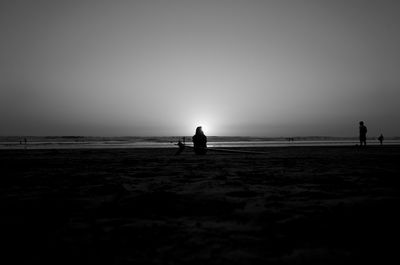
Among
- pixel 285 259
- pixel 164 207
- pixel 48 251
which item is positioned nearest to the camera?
pixel 285 259

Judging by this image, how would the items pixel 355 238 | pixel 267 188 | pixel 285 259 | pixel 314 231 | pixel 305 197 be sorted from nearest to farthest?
pixel 285 259
pixel 355 238
pixel 314 231
pixel 305 197
pixel 267 188

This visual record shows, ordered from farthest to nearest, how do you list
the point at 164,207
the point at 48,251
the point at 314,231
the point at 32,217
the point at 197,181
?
the point at 197,181, the point at 164,207, the point at 32,217, the point at 314,231, the point at 48,251

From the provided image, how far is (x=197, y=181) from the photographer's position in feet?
23.3

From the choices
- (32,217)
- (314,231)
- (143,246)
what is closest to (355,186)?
(314,231)

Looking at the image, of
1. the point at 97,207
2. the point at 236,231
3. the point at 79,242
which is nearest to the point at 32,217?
the point at 97,207

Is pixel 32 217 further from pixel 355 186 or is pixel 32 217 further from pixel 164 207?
pixel 355 186

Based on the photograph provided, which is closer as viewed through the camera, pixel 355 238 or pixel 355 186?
pixel 355 238

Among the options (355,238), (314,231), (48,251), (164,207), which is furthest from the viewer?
(164,207)

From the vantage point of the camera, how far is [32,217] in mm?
3979

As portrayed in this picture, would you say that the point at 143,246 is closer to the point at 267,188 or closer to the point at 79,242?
the point at 79,242

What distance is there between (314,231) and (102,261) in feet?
7.49

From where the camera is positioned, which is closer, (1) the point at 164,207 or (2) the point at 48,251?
(2) the point at 48,251

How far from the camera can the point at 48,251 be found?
2795mm

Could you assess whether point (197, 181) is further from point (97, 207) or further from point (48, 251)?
point (48, 251)
